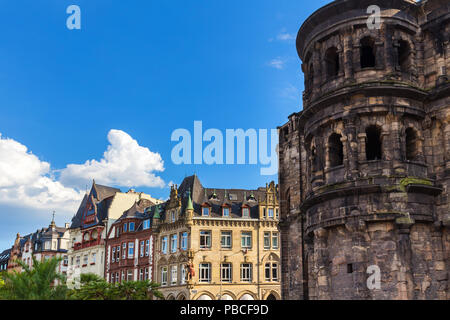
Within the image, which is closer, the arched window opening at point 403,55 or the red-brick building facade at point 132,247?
the arched window opening at point 403,55

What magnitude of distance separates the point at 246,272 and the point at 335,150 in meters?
31.2

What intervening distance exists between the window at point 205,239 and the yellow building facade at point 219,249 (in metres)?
0.10

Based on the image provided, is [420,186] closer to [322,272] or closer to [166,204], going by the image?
[322,272]

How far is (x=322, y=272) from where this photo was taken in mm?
24375

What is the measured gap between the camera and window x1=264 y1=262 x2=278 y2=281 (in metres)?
54.8

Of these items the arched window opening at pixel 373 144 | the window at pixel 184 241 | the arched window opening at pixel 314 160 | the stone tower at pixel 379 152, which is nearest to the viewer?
the stone tower at pixel 379 152

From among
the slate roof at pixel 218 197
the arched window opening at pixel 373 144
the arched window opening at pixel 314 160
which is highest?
the slate roof at pixel 218 197

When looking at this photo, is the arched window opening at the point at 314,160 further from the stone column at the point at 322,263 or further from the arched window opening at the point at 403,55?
the arched window opening at the point at 403,55

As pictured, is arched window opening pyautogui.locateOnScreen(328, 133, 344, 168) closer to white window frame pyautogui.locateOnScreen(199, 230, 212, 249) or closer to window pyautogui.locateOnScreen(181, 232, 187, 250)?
white window frame pyautogui.locateOnScreen(199, 230, 212, 249)

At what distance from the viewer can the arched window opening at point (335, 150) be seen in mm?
25281

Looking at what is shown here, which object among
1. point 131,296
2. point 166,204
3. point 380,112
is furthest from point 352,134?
point 166,204

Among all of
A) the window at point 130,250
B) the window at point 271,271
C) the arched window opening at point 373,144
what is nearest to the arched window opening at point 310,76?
the arched window opening at point 373,144

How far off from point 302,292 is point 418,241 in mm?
8613

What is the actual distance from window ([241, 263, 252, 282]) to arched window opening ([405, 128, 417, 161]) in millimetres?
32091
